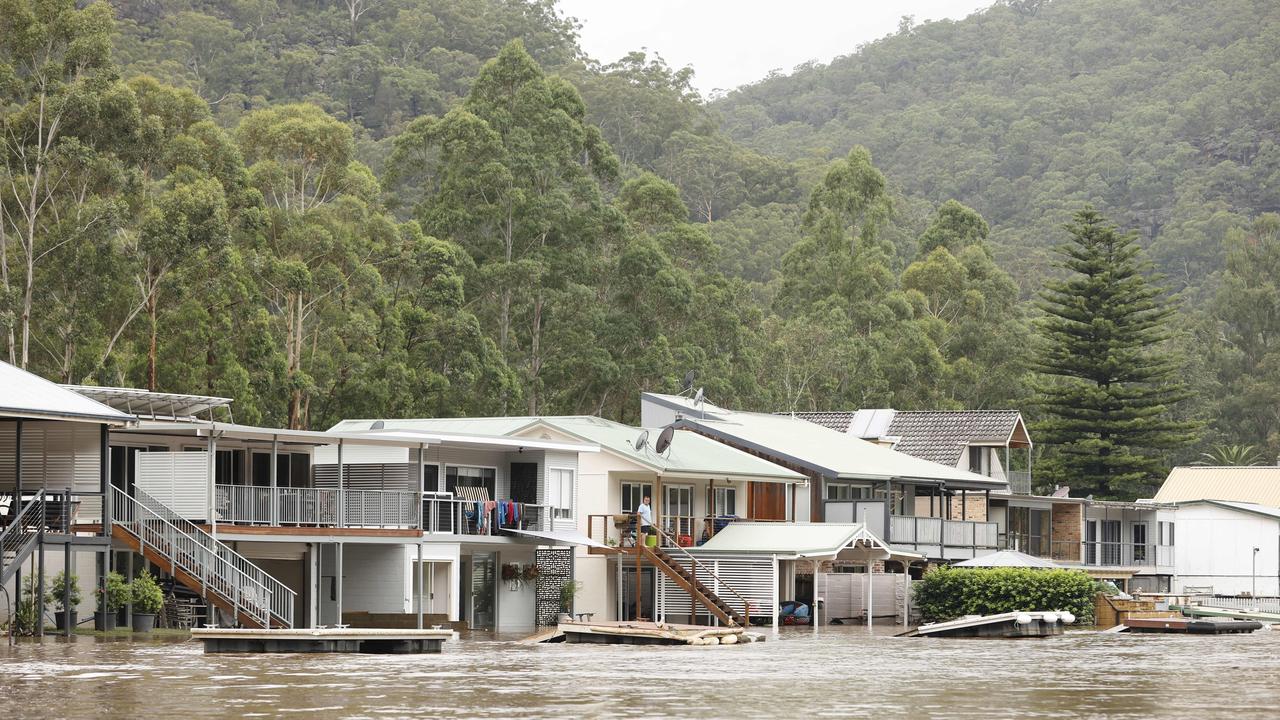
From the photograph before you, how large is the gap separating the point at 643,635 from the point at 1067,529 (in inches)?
1272

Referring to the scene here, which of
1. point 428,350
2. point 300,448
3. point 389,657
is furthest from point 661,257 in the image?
point 389,657

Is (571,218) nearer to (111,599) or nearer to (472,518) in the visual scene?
(472,518)

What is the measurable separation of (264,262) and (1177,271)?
84525 mm

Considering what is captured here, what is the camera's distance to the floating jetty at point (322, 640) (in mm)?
30312

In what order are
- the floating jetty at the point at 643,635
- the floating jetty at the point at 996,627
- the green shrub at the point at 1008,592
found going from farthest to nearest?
the green shrub at the point at 1008,592, the floating jetty at the point at 996,627, the floating jetty at the point at 643,635

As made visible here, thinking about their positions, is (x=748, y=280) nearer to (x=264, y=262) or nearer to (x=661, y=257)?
(x=661, y=257)

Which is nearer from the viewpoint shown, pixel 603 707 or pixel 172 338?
pixel 603 707

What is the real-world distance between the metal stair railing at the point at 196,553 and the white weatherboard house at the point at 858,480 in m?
19.7

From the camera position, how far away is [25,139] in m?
51.5

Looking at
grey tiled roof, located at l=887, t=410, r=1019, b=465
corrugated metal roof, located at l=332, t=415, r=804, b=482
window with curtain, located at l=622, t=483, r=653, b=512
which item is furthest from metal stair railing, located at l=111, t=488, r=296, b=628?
grey tiled roof, located at l=887, t=410, r=1019, b=465

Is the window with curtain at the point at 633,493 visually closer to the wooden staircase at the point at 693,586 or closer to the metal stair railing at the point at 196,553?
the wooden staircase at the point at 693,586

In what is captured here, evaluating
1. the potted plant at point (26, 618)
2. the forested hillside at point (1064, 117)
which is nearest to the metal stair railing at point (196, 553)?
the potted plant at point (26, 618)

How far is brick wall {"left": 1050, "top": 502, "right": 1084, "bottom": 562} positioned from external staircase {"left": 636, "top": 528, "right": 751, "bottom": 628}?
822 inches

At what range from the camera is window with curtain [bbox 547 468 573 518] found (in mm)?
45250
